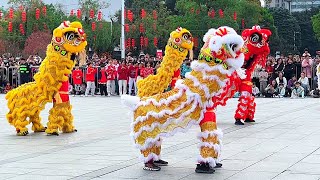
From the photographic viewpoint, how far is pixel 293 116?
48.4ft

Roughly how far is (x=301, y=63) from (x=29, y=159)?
1567 centimetres

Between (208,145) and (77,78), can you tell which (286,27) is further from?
(208,145)

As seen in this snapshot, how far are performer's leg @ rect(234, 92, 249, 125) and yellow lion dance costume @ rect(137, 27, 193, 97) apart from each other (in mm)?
1606

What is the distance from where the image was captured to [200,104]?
7816 millimetres

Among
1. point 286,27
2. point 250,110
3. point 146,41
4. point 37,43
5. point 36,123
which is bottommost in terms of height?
point 36,123

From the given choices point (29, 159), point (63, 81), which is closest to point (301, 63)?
point (63, 81)

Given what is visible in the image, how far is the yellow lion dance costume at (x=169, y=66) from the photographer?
13742 millimetres

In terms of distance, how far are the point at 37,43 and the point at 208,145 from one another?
110 feet

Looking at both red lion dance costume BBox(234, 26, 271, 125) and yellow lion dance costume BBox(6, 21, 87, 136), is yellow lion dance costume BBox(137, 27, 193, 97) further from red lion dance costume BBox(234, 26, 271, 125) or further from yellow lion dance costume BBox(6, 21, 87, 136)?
yellow lion dance costume BBox(6, 21, 87, 136)

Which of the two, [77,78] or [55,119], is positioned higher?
[77,78]

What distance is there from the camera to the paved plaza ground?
25.5 ft

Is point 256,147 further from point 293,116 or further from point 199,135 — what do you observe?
point 293,116

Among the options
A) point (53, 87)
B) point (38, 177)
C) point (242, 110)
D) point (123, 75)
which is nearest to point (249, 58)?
point (242, 110)

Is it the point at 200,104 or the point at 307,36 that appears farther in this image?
the point at 307,36
